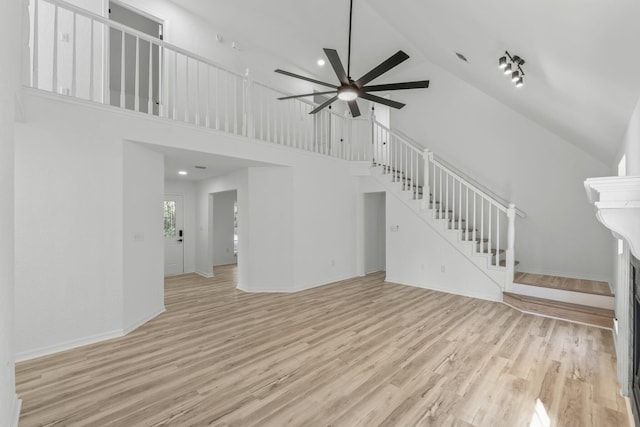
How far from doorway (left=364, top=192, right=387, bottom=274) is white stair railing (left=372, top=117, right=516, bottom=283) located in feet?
3.06

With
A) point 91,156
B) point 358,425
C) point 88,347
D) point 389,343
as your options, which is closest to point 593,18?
point 358,425

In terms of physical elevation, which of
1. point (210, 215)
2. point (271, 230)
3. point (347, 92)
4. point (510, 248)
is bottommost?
point (510, 248)

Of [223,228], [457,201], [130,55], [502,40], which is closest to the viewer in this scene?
[502,40]

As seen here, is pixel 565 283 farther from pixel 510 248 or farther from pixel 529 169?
pixel 529 169

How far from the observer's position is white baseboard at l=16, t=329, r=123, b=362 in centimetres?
280

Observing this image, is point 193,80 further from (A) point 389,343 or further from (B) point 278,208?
(A) point 389,343

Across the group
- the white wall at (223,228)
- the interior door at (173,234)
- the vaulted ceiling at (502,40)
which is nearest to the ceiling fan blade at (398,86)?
the vaulted ceiling at (502,40)

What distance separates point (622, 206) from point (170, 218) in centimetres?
781

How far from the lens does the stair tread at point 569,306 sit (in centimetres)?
371

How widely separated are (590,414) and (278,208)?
4.53 m

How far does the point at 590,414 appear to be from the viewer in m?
2.05

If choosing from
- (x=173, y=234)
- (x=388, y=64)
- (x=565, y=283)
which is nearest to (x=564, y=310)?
(x=565, y=283)

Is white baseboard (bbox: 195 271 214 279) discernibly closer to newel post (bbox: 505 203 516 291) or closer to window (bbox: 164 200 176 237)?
window (bbox: 164 200 176 237)

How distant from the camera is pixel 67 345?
9.91 ft
